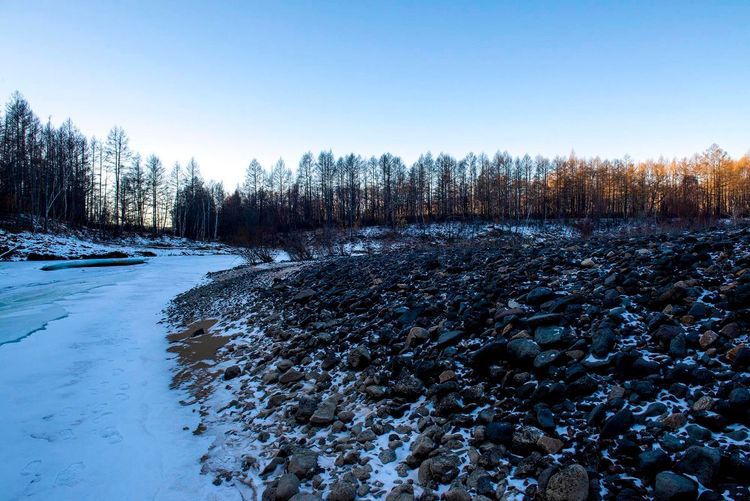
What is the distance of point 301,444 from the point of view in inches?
142

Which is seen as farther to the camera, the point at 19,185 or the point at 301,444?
Result: the point at 19,185

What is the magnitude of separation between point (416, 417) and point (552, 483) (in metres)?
1.46

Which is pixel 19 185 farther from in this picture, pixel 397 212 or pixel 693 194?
pixel 693 194

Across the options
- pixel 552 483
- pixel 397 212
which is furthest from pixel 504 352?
pixel 397 212

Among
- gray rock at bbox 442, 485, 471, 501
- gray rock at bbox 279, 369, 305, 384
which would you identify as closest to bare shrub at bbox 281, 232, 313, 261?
gray rock at bbox 279, 369, 305, 384

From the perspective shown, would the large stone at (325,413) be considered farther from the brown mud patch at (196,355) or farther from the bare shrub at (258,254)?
the bare shrub at (258,254)

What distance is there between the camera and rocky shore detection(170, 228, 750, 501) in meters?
2.43

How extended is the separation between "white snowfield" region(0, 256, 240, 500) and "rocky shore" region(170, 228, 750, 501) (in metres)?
0.43

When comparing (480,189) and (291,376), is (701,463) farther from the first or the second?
(480,189)

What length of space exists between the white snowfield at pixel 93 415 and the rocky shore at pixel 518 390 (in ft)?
1.42

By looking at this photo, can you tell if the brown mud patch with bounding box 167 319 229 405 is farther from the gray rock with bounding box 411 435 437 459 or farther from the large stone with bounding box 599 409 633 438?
the large stone with bounding box 599 409 633 438

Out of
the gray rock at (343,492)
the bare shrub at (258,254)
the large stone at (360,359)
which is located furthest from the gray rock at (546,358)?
the bare shrub at (258,254)

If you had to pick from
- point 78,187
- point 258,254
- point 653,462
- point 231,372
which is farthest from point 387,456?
point 78,187

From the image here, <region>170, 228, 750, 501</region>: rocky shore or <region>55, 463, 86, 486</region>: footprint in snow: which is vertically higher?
<region>170, 228, 750, 501</region>: rocky shore
